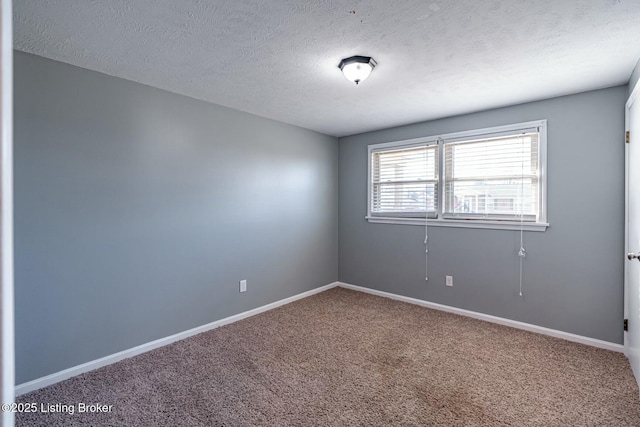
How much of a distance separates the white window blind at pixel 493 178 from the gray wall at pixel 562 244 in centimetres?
16

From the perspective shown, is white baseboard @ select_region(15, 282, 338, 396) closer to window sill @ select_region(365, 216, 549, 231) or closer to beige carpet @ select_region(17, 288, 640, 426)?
beige carpet @ select_region(17, 288, 640, 426)

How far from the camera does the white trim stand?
0.48m

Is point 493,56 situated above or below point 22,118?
above

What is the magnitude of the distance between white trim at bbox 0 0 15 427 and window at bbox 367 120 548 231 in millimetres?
3775

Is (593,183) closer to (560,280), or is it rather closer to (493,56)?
(560,280)

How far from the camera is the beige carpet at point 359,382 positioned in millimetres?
1911

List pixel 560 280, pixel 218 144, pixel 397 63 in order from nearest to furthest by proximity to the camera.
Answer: pixel 397 63
pixel 560 280
pixel 218 144

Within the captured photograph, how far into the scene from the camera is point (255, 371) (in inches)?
95.3

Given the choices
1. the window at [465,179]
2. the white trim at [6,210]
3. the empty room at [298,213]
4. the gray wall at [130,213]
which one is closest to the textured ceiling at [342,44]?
the empty room at [298,213]

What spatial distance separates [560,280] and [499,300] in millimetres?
612

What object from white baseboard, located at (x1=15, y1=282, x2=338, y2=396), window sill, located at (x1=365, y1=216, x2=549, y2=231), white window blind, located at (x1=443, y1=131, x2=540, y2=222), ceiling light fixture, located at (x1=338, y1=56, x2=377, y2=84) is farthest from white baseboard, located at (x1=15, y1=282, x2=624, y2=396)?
ceiling light fixture, located at (x1=338, y1=56, x2=377, y2=84)

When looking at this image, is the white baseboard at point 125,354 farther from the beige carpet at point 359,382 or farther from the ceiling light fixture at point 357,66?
the ceiling light fixture at point 357,66

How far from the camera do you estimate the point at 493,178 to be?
341cm

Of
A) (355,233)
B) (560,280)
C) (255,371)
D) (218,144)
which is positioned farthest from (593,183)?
(218,144)
